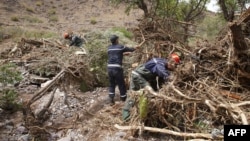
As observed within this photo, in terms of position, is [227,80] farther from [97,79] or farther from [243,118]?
[97,79]

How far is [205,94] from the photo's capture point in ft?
18.2

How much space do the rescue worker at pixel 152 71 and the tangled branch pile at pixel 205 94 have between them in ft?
0.76

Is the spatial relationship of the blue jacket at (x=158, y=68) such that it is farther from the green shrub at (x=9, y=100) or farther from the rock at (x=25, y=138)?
the green shrub at (x=9, y=100)

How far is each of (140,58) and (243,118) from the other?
13.3 feet

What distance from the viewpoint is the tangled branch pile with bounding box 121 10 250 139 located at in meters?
5.11

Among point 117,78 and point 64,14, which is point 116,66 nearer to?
point 117,78

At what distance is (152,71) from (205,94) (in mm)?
987

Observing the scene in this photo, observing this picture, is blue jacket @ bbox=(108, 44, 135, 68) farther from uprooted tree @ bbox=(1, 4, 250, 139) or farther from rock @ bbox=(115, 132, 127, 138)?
rock @ bbox=(115, 132, 127, 138)

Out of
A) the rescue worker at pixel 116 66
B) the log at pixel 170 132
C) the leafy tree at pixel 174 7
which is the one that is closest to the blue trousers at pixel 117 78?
the rescue worker at pixel 116 66

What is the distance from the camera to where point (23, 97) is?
837 centimetres

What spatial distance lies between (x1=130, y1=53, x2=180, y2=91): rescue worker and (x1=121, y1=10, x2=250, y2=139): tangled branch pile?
232 mm

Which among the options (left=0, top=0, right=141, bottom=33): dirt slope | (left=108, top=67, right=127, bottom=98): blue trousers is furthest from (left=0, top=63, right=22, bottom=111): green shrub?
(left=0, top=0, right=141, bottom=33): dirt slope

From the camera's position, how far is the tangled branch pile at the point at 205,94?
16.8ft

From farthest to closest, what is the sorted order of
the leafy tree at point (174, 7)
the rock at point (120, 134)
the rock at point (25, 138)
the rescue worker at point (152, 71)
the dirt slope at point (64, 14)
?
the dirt slope at point (64, 14) → the leafy tree at point (174, 7) → the rock at point (25, 138) → the rescue worker at point (152, 71) → the rock at point (120, 134)
